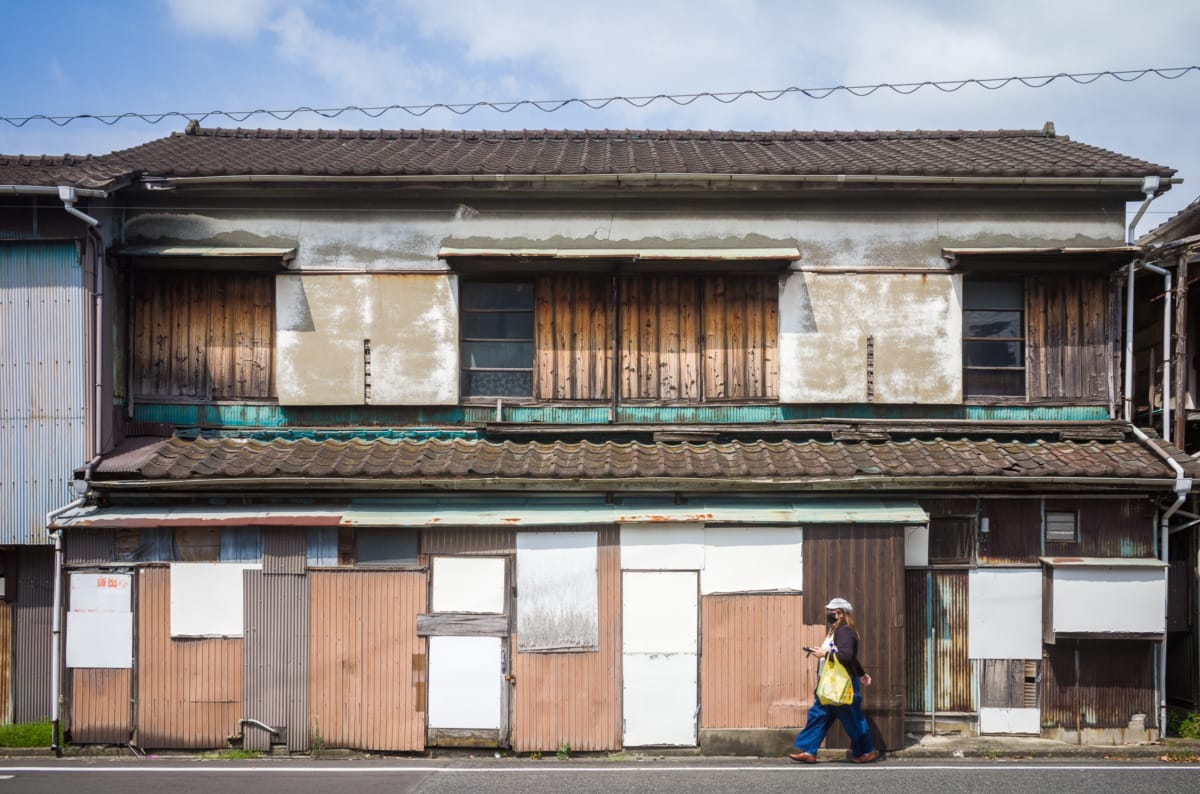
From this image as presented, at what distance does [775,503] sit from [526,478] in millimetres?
2993

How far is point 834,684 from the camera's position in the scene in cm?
921

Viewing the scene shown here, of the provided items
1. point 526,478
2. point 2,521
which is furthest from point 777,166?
point 2,521

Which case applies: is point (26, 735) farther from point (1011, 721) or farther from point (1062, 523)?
point (1062, 523)

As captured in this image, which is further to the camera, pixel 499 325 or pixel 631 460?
pixel 499 325

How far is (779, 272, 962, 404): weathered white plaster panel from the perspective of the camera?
11.5 meters

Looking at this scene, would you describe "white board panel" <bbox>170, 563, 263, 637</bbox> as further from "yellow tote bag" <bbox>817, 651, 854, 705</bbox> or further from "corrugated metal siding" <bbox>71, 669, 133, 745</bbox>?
"yellow tote bag" <bbox>817, 651, 854, 705</bbox>

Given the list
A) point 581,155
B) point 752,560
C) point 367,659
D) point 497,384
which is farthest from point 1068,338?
point 367,659

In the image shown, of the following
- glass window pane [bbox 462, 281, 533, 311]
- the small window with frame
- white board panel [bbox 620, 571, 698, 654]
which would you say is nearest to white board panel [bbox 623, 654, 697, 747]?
white board panel [bbox 620, 571, 698, 654]

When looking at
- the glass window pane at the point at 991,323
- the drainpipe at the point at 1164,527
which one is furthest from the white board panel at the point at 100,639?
the drainpipe at the point at 1164,527

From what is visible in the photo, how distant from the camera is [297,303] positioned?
1155cm

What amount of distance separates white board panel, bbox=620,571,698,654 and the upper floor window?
16.2 feet

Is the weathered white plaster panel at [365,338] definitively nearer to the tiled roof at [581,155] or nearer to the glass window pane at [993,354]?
the tiled roof at [581,155]

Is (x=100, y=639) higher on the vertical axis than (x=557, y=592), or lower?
lower

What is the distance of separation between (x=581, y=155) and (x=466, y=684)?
26.5 ft
